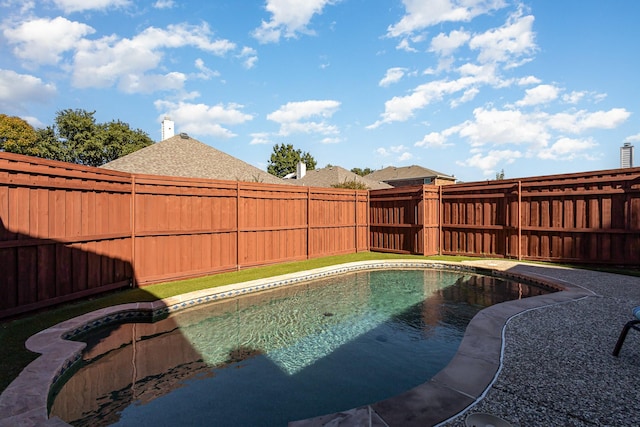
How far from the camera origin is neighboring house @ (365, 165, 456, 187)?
114 feet

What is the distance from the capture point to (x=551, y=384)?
3.03m

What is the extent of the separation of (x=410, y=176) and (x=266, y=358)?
3409 centimetres

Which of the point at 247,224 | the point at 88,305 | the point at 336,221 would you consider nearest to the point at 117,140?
the point at 336,221

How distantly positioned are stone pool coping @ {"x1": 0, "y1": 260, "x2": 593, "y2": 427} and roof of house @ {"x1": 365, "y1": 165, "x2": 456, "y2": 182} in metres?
29.8

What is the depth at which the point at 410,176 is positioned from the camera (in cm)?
3588

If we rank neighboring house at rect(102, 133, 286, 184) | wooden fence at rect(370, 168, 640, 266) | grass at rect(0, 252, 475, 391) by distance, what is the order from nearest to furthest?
grass at rect(0, 252, 475, 391), wooden fence at rect(370, 168, 640, 266), neighboring house at rect(102, 133, 286, 184)

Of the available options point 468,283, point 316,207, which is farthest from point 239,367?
point 316,207

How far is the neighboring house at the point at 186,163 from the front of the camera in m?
13.0

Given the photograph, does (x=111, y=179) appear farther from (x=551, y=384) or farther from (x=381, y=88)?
(x=381, y=88)

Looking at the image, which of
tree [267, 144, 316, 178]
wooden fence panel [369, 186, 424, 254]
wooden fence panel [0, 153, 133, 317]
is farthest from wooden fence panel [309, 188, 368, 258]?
tree [267, 144, 316, 178]

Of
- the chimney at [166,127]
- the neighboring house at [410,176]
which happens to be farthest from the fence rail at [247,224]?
the neighboring house at [410,176]

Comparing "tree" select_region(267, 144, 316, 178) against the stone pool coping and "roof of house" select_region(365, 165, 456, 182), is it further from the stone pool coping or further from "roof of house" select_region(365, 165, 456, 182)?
the stone pool coping

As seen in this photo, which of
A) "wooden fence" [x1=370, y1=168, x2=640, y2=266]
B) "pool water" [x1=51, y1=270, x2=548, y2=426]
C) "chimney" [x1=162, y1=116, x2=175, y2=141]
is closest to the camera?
"pool water" [x1=51, y1=270, x2=548, y2=426]

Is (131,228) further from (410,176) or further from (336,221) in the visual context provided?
(410,176)
